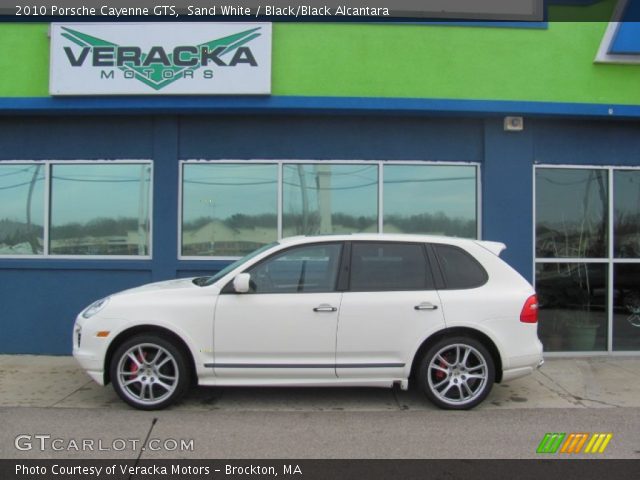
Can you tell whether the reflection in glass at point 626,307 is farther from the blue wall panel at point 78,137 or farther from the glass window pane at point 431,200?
the blue wall panel at point 78,137

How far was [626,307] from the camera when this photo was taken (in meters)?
8.57

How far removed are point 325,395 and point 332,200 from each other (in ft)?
10.5

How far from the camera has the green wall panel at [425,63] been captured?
805 centimetres

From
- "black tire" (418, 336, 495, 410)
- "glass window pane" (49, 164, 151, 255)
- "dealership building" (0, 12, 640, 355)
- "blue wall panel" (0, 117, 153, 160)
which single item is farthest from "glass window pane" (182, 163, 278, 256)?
"black tire" (418, 336, 495, 410)

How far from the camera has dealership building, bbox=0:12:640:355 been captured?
7973 mm

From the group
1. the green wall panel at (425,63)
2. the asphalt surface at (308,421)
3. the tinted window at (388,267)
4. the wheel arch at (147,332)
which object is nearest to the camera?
the asphalt surface at (308,421)

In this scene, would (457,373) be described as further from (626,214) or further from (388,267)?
(626,214)

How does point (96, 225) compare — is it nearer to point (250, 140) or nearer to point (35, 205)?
point (35, 205)

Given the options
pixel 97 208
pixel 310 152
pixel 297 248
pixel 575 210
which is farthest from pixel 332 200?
pixel 575 210

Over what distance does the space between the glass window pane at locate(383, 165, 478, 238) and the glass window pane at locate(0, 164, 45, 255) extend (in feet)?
16.5

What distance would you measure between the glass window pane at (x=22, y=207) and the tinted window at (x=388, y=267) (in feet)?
17.0

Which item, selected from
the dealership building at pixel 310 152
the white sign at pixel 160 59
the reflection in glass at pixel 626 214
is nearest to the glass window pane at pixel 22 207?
the dealership building at pixel 310 152

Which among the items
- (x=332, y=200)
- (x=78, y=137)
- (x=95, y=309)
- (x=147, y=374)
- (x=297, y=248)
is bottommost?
(x=147, y=374)

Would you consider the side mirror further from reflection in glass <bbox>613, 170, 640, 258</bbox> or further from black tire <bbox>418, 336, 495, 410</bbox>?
reflection in glass <bbox>613, 170, 640, 258</bbox>
